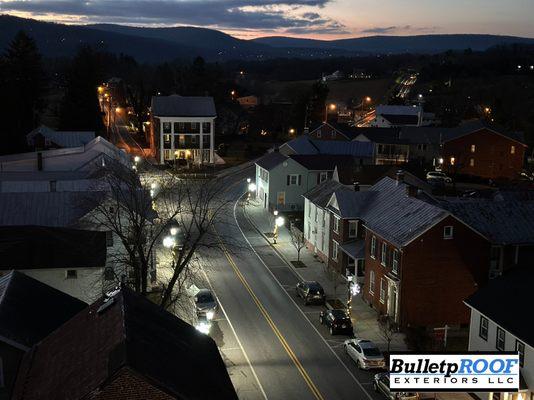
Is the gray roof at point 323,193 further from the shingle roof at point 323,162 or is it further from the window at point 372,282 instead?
the shingle roof at point 323,162

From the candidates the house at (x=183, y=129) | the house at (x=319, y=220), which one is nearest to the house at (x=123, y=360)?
the house at (x=319, y=220)

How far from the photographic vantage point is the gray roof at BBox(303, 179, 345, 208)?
5350cm

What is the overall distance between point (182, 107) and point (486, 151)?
45.6 m

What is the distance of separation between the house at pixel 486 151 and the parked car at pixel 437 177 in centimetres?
204

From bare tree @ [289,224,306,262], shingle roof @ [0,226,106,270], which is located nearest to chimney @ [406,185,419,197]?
bare tree @ [289,224,306,262]

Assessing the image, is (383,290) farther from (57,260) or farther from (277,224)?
(277,224)

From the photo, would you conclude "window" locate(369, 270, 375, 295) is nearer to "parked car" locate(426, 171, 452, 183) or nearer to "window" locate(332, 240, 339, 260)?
"window" locate(332, 240, 339, 260)

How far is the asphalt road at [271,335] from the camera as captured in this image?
105ft

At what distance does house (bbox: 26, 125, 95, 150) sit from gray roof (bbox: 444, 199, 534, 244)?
5660 cm

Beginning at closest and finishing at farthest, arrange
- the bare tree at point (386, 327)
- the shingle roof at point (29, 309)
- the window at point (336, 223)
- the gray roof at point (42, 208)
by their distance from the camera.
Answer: the shingle roof at point (29, 309) < the bare tree at point (386, 327) < the gray roof at point (42, 208) < the window at point (336, 223)

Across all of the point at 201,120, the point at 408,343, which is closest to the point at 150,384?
the point at 408,343

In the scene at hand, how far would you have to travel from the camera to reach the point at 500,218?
138 feet

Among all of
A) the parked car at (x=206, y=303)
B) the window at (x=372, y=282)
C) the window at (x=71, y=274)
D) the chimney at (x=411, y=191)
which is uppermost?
the chimney at (x=411, y=191)

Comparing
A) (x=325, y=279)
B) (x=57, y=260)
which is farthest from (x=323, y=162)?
(x=57, y=260)
